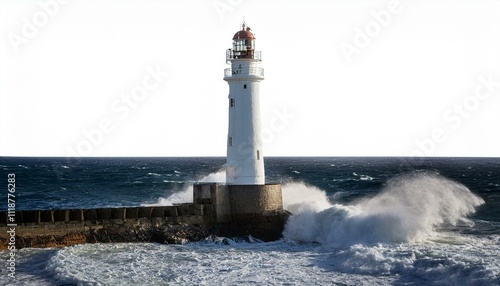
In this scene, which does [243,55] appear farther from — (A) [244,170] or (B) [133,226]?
(B) [133,226]

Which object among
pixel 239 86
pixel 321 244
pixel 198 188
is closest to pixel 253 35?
pixel 239 86

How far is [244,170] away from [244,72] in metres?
3.64

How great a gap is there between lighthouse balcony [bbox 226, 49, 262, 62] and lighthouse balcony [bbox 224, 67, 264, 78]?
1.32ft

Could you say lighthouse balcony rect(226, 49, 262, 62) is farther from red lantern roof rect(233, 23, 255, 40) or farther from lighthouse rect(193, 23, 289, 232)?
red lantern roof rect(233, 23, 255, 40)

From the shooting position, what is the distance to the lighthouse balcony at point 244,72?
25.7 m

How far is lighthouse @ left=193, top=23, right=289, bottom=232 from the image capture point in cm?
2547

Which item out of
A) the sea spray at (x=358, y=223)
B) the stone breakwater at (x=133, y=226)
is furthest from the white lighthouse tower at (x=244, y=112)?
the sea spray at (x=358, y=223)

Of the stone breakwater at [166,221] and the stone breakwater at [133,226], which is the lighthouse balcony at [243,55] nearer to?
the stone breakwater at [166,221]

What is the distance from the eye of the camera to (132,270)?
19.5 m

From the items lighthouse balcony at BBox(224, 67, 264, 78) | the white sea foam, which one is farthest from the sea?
lighthouse balcony at BBox(224, 67, 264, 78)

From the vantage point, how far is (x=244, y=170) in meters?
26.0

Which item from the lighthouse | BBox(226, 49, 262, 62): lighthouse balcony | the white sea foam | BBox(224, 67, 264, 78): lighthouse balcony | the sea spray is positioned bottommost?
the white sea foam

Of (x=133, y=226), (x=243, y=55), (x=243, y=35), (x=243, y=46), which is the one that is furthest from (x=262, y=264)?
(x=243, y=35)

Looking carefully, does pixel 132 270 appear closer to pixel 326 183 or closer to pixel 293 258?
pixel 293 258
